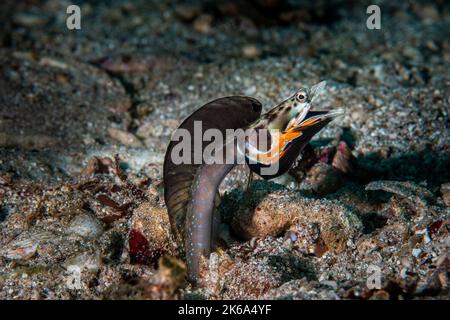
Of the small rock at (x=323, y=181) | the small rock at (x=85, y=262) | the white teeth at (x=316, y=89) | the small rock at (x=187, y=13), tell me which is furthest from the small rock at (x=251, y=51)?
the small rock at (x=85, y=262)

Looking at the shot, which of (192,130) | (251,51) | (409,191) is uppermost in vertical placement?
(251,51)

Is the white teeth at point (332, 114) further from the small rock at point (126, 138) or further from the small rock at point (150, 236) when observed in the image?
the small rock at point (126, 138)

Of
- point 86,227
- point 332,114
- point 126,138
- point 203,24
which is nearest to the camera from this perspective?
point 332,114

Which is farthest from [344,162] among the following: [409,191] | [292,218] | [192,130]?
[192,130]

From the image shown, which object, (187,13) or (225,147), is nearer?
(225,147)

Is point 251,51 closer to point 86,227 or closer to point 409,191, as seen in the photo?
point 409,191

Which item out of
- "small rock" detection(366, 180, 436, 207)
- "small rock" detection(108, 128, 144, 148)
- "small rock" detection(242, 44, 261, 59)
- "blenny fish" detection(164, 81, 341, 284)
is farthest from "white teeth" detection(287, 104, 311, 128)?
"small rock" detection(242, 44, 261, 59)

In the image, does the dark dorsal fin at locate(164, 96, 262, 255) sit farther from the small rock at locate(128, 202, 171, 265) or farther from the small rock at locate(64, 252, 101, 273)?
the small rock at locate(64, 252, 101, 273)
